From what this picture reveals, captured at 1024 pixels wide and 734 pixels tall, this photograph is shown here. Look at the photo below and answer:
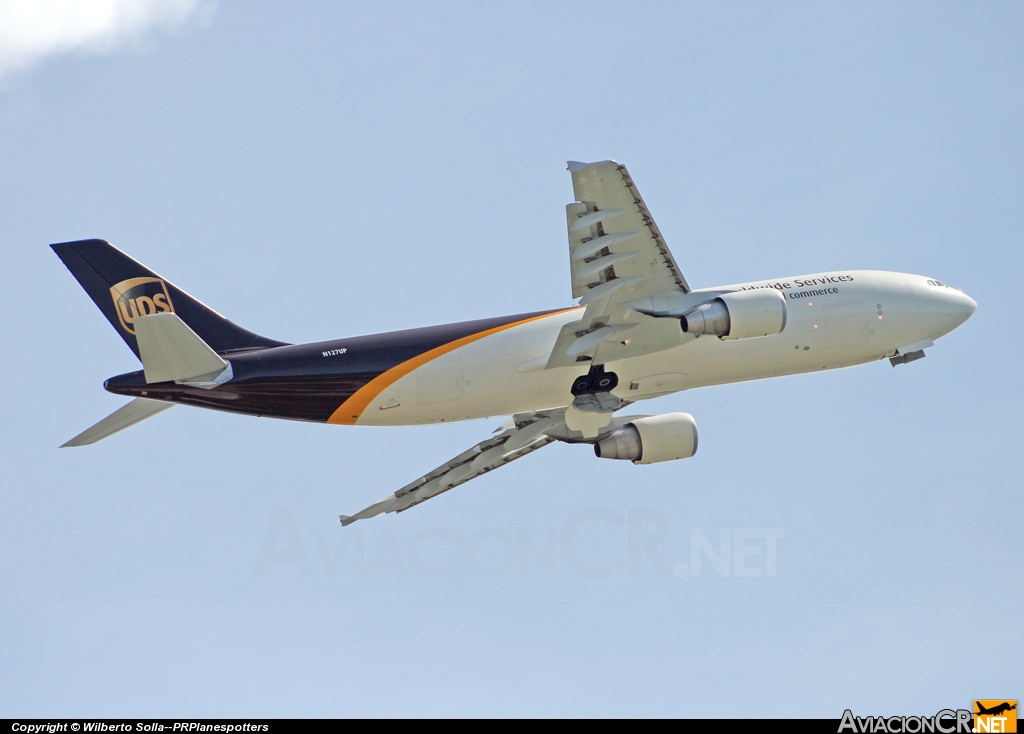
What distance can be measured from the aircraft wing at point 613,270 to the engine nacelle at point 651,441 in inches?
163

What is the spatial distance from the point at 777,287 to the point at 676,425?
5377 millimetres

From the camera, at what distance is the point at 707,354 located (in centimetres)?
3541

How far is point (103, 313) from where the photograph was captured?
110 ft

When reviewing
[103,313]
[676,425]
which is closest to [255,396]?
[103,313]

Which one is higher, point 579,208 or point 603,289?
point 579,208

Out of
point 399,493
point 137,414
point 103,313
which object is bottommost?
point 399,493

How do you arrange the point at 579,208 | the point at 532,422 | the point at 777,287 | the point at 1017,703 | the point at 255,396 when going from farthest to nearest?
the point at 532,422
the point at 777,287
the point at 255,396
the point at 579,208
the point at 1017,703

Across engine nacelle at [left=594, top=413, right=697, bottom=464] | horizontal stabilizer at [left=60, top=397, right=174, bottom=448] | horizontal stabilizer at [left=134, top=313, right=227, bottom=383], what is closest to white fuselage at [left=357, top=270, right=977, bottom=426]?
engine nacelle at [left=594, top=413, right=697, bottom=464]

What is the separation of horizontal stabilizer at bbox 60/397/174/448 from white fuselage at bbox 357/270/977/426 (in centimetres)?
572

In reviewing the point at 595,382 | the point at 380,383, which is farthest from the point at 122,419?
the point at 595,382

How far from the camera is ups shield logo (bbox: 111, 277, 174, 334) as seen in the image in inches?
1328

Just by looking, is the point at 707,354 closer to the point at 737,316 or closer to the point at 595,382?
the point at 737,316

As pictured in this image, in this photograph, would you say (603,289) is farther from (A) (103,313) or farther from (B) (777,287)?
(A) (103,313)

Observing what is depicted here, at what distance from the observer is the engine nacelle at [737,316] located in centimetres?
3241
